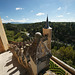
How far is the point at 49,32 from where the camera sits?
506 inches

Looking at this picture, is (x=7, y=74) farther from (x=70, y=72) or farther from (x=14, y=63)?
(x=70, y=72)

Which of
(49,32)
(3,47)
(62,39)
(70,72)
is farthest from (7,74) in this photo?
(62,39)

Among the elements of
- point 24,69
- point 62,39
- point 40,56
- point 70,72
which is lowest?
point 62,39

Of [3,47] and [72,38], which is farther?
[72,38]

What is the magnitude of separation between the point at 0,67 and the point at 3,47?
5.16 metres

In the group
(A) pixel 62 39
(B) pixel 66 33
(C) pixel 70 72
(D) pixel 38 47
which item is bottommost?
(A) pixel 62 39

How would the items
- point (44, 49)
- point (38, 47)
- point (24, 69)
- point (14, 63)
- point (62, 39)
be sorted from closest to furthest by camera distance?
point (38, 47), point (44, 49), point (24, 69), point (14, 63), point (62, 39)

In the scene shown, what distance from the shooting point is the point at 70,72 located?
26.6 feet

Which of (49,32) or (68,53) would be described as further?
(68,53)

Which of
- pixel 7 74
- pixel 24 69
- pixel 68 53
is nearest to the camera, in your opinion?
pixel 7 74

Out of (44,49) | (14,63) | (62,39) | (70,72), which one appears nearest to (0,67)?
(14,63)

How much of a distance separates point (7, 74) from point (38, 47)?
249 inches

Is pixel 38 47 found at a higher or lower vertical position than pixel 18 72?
higher

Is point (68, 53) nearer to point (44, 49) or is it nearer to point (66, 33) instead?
point (44, 49)
